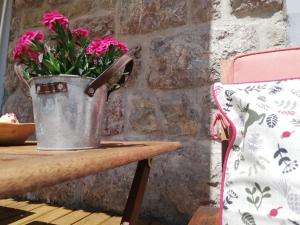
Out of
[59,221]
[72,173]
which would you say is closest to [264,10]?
[72,173]

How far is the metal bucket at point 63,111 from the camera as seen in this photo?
2.16 ft

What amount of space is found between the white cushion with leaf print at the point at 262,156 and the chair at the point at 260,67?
126 millimetres

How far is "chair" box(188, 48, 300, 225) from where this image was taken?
2.71 feet

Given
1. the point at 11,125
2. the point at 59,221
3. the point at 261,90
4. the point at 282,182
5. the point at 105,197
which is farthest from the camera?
the point at 105,197

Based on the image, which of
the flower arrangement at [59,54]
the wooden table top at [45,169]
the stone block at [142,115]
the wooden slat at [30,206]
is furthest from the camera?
the wooden slat at [30,206]

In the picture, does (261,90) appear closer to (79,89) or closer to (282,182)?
(282,182)

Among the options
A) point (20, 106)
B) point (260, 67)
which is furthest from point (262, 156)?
point (20, 106)

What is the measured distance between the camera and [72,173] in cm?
41

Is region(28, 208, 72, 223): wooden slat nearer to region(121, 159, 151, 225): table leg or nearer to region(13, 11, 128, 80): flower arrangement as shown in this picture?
region(121, 159, 151, 225): table leg

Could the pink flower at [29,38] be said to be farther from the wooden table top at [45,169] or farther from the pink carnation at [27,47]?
the wooden table top at [45,169]

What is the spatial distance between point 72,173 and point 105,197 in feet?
3.96

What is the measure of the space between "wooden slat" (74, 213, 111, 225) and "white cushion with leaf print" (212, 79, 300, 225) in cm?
90

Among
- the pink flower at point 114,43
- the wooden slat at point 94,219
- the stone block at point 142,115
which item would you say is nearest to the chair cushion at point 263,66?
the pink flower at point 114,43

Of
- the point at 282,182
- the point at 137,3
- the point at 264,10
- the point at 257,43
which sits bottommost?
the point at 282,182
